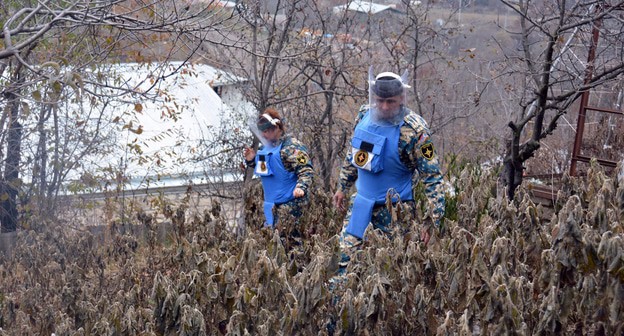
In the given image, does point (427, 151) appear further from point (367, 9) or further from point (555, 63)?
point (367, 9)

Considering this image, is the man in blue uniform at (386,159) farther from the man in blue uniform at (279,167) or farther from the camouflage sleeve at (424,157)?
the man in blue uniform at (279,167)

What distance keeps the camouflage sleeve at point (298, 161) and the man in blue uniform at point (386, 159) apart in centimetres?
119

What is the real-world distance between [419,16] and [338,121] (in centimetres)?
161

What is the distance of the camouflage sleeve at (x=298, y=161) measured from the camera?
6.75 meters

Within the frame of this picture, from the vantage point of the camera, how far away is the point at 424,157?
524 cm

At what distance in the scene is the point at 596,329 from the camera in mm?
3451

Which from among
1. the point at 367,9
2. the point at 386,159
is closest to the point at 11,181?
the point at 367,9

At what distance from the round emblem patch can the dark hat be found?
0.39 meters

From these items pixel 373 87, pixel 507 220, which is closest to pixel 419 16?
pixel 373 87

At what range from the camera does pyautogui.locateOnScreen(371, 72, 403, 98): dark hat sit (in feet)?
17.4

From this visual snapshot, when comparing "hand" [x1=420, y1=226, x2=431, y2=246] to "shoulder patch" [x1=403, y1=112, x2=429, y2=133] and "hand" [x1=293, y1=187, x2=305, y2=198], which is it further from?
"hand" [x1=293, y1=187, x2=305, y2=198]

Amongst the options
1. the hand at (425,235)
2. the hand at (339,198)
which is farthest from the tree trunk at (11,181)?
the hand at (425,235)

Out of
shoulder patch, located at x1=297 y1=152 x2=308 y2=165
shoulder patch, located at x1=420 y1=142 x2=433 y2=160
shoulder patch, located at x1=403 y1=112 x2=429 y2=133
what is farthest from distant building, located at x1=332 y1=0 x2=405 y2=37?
shoulder patch, located at x1=420 y1=142 x2=433 y2=160

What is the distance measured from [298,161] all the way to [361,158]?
1438mm
